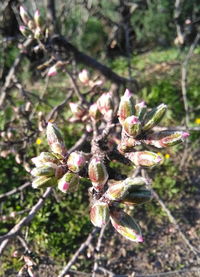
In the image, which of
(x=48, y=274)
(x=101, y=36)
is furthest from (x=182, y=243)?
(x=101, y=36)

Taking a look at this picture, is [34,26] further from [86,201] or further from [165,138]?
[86,201]

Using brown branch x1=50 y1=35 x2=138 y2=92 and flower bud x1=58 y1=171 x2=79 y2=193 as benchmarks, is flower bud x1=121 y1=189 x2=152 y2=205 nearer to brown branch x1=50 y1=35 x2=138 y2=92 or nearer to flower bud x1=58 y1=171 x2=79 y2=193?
flower bud x1=58 y1=171 x2=79 y2=193

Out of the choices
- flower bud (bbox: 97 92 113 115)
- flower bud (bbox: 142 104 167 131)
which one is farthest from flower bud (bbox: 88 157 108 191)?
flower bud (bbox: 97 92 113 115)

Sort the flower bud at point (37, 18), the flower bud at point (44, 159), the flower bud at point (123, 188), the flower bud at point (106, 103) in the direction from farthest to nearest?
the flower bud at point (37, 18) < the flower bud at point (106, 103) < the flower bud at point (44, 159) < the flower bud at point (123, 188)

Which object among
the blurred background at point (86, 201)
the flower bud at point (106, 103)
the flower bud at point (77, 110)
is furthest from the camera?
the blurred background at point (86, 201)

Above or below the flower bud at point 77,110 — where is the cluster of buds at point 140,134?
below

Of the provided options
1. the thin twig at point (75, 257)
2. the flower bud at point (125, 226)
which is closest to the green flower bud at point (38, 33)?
the flower bud at point (125, 226)

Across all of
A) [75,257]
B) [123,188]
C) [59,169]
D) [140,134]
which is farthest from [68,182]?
[75,257]

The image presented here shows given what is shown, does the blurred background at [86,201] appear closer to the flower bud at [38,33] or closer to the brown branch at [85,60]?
the brown branch at [85,60]
